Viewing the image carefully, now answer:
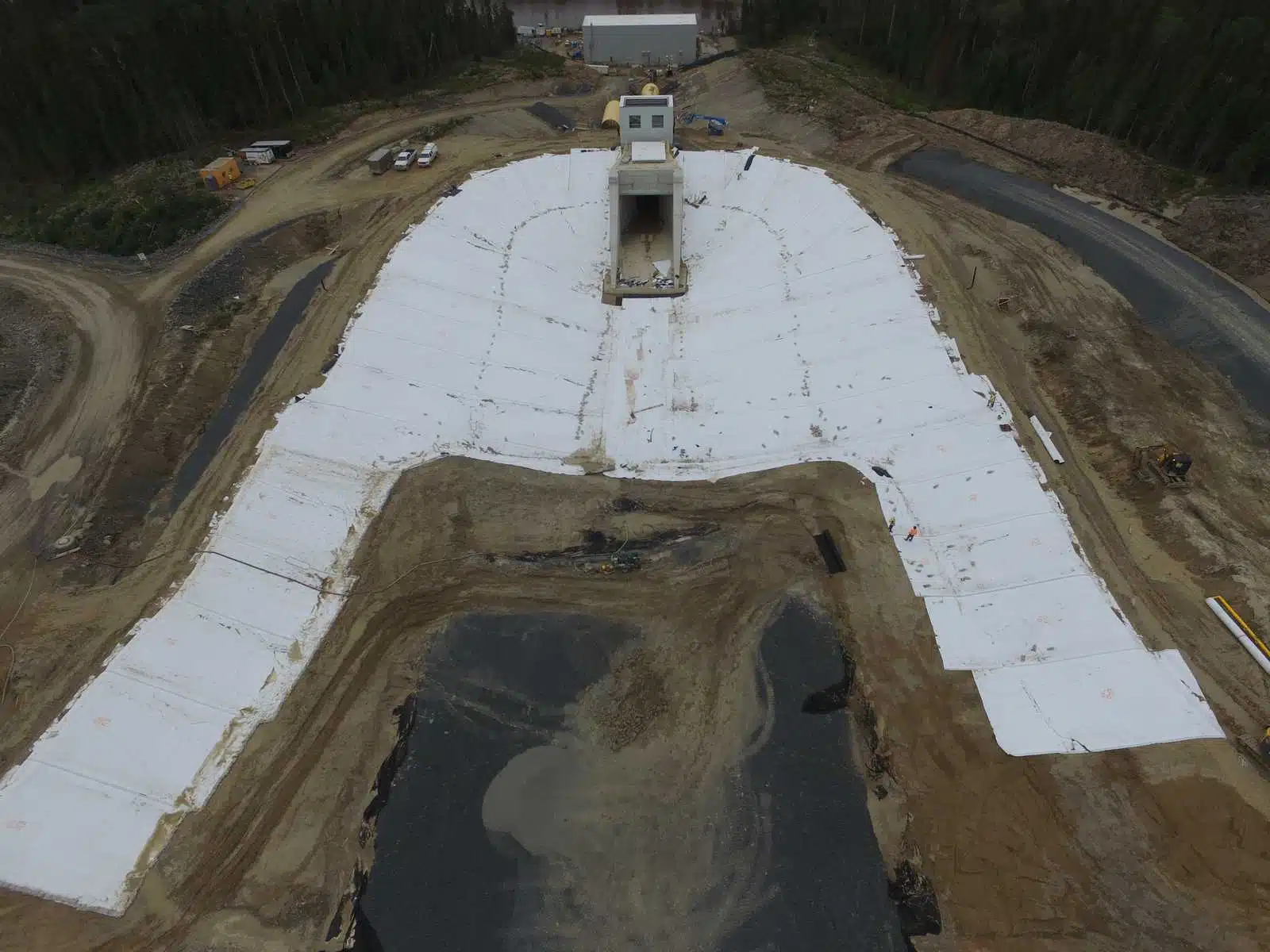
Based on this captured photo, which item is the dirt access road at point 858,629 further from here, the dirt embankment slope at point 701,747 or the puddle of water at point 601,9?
the puddle of water at point 601,9

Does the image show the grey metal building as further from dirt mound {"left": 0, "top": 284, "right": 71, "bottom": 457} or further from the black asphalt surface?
dirt mound {"left": 0, "top": 284, "right": 71, "bottom": 457}

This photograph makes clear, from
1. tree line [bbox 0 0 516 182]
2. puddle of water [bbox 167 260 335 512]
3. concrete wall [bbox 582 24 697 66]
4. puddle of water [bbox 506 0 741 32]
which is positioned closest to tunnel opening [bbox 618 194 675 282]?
puddle of water [bbox 167 260 335 512]

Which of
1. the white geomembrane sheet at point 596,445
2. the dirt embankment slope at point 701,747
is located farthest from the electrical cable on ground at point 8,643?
the dirt embankment slope at point 701,747

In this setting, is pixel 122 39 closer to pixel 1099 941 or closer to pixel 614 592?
pixel 614 592

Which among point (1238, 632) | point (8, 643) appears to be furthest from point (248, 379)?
point (1238, 632)

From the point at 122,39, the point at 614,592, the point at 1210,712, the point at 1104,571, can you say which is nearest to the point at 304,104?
the point at 122,39
